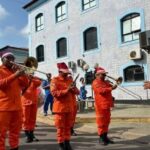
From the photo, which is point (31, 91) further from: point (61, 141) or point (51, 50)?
point (51, 50)

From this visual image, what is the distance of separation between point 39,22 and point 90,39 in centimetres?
703

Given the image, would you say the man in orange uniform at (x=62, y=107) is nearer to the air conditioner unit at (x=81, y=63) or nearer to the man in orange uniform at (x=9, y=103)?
the man in orange uniform at (x=9, y=103)

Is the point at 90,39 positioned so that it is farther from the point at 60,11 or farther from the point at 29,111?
the point at 29,111

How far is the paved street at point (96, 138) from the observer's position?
9023 millimetres

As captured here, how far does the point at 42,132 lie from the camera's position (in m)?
11.7

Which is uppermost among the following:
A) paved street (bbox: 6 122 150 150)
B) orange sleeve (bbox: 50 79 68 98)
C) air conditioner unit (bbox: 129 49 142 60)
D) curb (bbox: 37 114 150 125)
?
air conditioner unit (bbox: 129 49 142 60)

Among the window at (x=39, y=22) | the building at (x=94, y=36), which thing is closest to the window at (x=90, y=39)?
the building at (x=94, y=36)

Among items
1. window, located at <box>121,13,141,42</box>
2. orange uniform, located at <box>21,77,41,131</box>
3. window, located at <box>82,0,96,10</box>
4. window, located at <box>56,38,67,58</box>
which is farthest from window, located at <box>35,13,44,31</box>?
orange uniform, located at <box>21,77,41,131</box>

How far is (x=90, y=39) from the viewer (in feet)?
77.5

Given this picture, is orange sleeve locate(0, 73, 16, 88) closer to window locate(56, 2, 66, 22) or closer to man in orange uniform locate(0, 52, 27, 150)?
man in orange uniform locate(0, 52, 27, 150)

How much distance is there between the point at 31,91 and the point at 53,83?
197cm

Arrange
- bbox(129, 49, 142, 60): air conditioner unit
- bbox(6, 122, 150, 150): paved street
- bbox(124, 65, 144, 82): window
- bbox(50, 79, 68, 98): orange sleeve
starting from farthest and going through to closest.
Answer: bbox(124, 65, 144, 82): window
bbox(129, 49, 142, 60): air conditioner unit
bbox(6, 122, 150, 150): paved street
bbox(50, 79, 68, 98): orange sleeve

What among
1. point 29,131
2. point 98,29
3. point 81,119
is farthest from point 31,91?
point 98,29

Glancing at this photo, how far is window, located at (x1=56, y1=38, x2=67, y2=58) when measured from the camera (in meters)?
26.0
